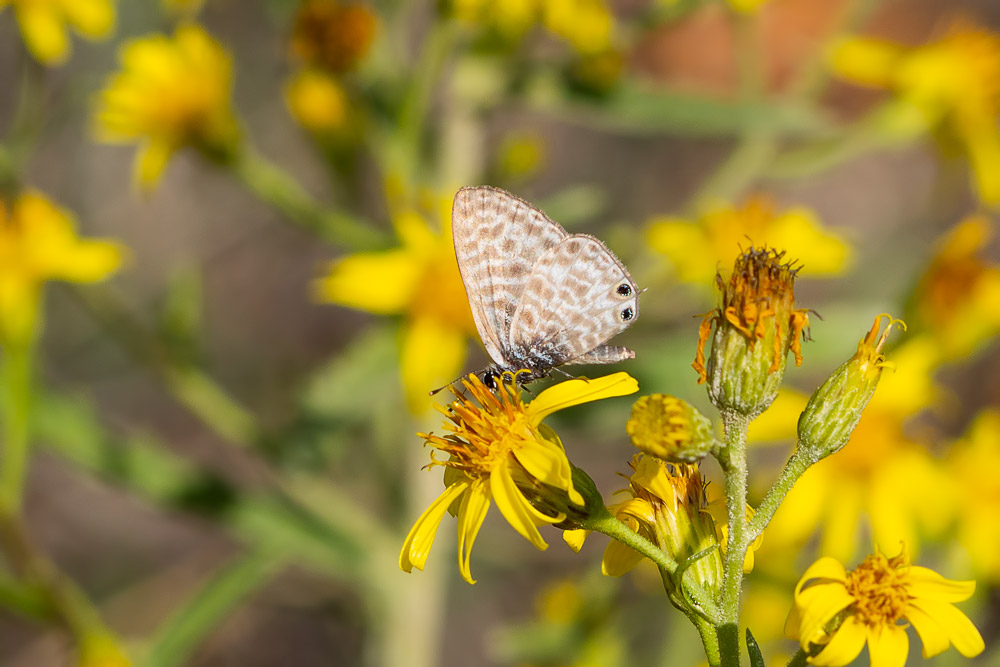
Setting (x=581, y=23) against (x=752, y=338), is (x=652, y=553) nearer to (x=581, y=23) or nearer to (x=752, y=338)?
(x=752, y=338)

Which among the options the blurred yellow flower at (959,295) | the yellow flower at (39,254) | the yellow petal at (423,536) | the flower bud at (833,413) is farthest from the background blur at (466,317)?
the yellow petal at (423,536)

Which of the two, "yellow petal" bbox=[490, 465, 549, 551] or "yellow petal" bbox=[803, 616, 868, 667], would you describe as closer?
"yellow petal" bbox=[803, 616, 868, 667]

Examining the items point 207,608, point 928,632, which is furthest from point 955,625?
point 207,608

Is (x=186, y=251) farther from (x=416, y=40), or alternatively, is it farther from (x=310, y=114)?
(x=310, y=114)

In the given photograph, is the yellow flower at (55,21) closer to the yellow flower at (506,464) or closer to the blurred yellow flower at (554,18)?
the blurred yellow flower at (554,18)

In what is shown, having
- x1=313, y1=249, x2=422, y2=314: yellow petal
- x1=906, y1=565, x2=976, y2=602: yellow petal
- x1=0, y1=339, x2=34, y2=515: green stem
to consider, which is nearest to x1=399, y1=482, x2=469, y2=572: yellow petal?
x1=906, y1=565, x2=976, y2=602: yellow petal

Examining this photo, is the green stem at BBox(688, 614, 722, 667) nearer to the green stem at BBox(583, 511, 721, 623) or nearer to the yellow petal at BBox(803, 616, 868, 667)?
the green stem at BBox(583, 511, 721, 623)
